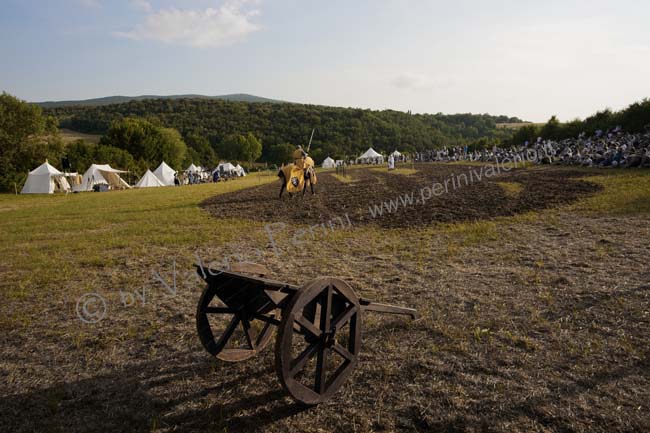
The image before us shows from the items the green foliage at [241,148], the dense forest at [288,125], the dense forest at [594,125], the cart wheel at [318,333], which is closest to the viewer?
the cart wheel at [318,333]

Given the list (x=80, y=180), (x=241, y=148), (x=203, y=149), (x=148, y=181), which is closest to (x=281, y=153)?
(x=241, y=148)

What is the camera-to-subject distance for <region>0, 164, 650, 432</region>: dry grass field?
3479 mm

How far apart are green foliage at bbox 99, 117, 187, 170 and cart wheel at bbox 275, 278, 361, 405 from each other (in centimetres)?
6936

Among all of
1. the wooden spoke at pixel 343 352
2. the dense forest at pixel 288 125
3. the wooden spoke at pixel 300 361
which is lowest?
the wooden spoke at pixel 343 352

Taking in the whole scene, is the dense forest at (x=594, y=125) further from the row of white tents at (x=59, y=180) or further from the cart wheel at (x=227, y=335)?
the row of white tents at (x=59, y=180)

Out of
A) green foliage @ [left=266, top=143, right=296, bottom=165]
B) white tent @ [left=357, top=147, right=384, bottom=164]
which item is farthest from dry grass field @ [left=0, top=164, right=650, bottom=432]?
green foliage @ [left=266, top=143, right=296, bottom=165]

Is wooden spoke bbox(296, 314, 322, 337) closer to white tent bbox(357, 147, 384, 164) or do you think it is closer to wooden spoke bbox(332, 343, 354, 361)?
wooden spoke bbox(332, 343, 354, 361)

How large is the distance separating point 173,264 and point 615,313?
25.8ft

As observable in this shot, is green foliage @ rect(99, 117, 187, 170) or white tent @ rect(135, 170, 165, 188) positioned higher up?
green foliage @ rect(99, 117, 187, 170)

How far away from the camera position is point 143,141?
69.6m

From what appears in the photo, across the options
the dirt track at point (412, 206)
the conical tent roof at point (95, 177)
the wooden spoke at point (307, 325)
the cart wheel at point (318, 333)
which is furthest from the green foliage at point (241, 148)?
the wooden spoke at point (307, 325)

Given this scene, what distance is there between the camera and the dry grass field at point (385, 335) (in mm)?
3479

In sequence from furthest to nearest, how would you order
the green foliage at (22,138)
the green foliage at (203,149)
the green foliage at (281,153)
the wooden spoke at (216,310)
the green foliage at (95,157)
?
1. the green foliage at (281,153)
2. the green foliage at (203,149)
3. the green foliage at (95,157)
4. the green foliage at (22,138)
5. the wooden spoke at (216,310)

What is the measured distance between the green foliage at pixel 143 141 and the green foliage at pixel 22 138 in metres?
13.7
